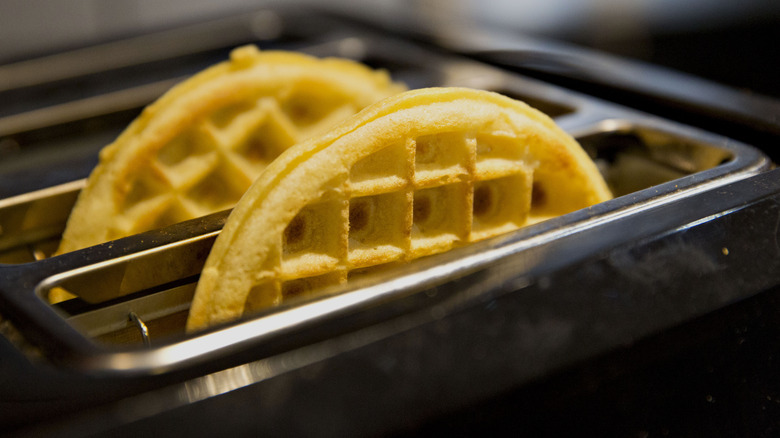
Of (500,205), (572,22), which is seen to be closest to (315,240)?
(500,205)

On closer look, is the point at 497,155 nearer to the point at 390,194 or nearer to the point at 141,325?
the point at 390,194

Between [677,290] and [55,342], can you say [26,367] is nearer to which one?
[55,342]

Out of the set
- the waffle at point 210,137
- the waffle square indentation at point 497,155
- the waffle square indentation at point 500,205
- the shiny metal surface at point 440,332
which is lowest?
the shiny metal surface at point 440,332

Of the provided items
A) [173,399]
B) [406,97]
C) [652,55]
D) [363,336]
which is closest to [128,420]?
[173,399]

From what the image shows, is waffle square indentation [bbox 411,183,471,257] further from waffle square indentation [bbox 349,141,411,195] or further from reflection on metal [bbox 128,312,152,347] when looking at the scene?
reflection on metal [bbox 128,312,152,347]

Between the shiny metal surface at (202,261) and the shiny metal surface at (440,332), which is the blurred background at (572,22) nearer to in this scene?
the shiny metal surface at (202,261)

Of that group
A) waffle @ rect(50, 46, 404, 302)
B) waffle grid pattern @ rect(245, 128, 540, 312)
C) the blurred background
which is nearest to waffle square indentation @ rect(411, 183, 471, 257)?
waffle grid pattern @ rect(245, 128, 540, 312)

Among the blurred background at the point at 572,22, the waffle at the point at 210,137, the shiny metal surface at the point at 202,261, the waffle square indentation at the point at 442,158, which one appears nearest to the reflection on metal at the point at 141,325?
the shiny metal surface at the point at 202,261
